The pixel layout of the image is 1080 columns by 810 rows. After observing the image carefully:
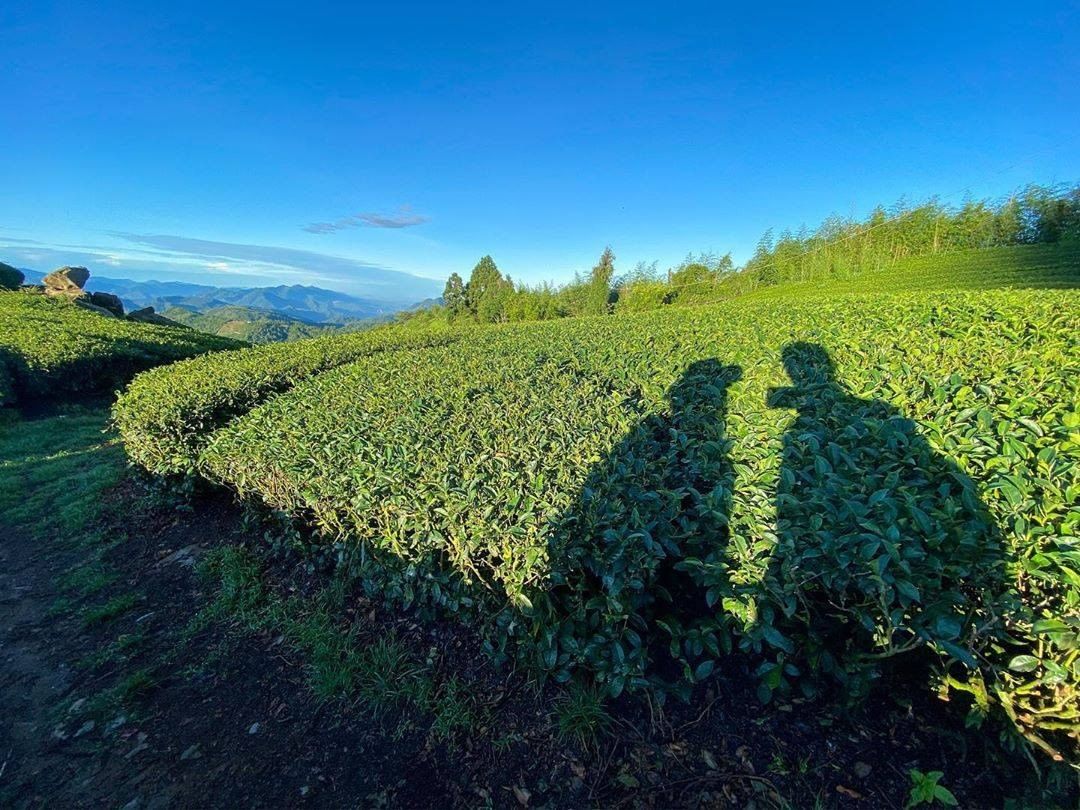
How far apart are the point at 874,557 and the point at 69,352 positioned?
12.5m

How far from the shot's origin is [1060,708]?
1.32 metres

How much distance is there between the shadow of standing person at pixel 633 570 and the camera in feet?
5.74

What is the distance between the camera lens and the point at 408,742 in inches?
77.2

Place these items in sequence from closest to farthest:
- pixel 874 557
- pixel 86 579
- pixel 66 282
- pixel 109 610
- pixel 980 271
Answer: pixel 874 557 < pixel 109 610 < pixel 86 579 < pixel 980 271 < pixel 66 282

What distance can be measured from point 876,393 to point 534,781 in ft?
8.51

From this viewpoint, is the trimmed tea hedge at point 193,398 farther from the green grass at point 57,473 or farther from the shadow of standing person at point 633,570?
the shadow of standing person at point 633,570

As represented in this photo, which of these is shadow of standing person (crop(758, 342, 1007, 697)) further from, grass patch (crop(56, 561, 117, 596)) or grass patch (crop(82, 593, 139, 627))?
grass patch (crop(56, 561, 117, 596))

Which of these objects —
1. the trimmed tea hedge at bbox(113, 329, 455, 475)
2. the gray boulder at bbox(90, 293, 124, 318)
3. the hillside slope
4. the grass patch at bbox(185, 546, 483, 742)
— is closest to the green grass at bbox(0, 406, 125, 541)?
the trimmed tea hedge at bbox(113, 329, 455, 475)

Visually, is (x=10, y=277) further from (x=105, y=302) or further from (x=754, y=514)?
(x=754, y=514)

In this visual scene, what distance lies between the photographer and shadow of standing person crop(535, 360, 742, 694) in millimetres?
1750

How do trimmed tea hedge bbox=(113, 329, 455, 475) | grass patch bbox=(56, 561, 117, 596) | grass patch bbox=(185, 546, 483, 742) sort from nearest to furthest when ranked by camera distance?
grass patch bbox=(185, 546, 483, 742) < grass patch bbox=(56, 561, 117, 596) < trimmed tea hedge bbox=(113, 329, 455, 475)

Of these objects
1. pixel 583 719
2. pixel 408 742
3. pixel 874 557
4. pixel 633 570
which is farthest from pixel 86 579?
pixel 874 557

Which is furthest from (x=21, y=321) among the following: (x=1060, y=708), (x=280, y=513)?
(x=1060, y=708)

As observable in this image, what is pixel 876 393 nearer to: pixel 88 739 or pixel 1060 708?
pixel 1060 708
